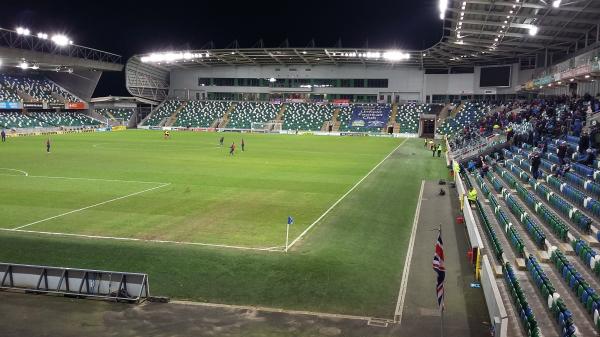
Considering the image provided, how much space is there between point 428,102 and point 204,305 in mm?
85670

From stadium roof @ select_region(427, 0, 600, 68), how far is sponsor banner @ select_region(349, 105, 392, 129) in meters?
16.8

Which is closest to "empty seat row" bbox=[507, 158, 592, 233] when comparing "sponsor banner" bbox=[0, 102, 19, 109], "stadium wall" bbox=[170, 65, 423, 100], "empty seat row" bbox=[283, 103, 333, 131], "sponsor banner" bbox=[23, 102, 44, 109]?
"empty seat row" bbox=[283, 103, 333, 131]

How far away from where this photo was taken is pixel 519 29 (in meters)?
49.2

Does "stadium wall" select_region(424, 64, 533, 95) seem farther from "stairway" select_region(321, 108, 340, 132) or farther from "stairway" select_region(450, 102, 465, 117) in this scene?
"stairway" select_region(321, 108, 340, 132)

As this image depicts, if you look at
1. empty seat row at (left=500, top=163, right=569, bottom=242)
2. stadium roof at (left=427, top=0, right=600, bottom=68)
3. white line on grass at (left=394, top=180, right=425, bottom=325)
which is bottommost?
white line on grass at (left=394, top=180, right=425, bottom=325)

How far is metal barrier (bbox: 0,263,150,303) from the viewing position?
12805mm

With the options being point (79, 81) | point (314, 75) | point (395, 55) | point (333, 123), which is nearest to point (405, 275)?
point (395, 55)

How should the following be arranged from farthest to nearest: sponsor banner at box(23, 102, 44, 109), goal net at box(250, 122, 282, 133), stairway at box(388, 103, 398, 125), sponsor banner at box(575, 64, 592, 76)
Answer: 1. goal net at box(250, 122, 282, 133)
2. stairway at box(388, 103, 398, 125)
3. sponsor banner at box(23, 102, 44, 109)
4. sponsor banner at box(575, 64, 592, 76)

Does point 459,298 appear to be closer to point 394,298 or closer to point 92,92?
point 394,298

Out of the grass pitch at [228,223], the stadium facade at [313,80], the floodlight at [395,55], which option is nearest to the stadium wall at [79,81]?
the stadium facade at [313,80]

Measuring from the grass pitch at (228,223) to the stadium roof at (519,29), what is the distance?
13.8m

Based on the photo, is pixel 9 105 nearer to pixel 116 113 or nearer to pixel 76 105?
pixel 76 105

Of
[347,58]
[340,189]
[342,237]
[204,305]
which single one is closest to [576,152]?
[340,189]

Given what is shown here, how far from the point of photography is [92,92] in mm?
96625
